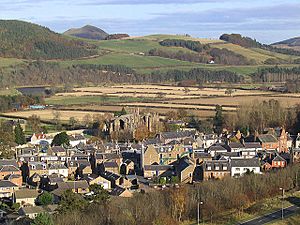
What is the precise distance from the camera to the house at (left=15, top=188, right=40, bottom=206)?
33719 millimetres

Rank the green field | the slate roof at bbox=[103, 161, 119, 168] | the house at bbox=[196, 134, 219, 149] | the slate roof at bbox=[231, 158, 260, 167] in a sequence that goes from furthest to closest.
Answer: the green field
the house at bbox=[196, 134, 219, 149]
the slate roof at bbox=[103, 161, 119, 168]
the slate roof at bbox=[231, 158, 260, 167]

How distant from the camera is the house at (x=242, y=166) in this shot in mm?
39041

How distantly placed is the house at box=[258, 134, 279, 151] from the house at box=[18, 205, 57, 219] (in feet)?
69.8

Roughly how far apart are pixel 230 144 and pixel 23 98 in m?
41.9

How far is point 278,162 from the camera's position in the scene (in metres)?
41.8

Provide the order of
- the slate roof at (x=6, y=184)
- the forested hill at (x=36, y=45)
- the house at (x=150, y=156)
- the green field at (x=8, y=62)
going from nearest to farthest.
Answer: the slate roof at (x=6, y=184), the house at (x=150, y=156), the green field at (x=8, y=62), the forested hill at (x=36, y=45)

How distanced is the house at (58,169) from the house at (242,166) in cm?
1104

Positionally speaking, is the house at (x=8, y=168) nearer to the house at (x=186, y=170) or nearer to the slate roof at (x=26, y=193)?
the slate roof at (x=26, y=193)

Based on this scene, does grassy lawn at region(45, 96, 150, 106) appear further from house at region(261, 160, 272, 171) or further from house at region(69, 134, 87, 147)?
house at region(261, 160, 272, 171)

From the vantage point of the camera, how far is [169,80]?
117m

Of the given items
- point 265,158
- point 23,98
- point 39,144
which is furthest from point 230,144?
point 23,98

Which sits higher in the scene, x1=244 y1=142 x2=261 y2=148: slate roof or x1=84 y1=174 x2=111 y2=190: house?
x1=244 y1=142 x2=261 y2=148: slate roof

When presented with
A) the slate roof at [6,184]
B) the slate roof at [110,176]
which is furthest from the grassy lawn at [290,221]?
the slate roof at [6,184]

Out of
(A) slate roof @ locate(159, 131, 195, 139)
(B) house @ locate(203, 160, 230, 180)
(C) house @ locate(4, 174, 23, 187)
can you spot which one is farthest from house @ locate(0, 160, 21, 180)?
(A) slate roof @ locate(159, 131, 195, 139)
